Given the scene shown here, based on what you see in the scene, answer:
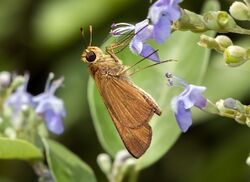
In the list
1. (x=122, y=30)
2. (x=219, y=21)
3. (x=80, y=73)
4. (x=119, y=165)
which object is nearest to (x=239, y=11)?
(x=219, y=21)

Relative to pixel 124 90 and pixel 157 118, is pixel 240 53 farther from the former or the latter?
pixel 157 118

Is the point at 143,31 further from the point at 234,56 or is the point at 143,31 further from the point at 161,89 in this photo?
the point at 161,89

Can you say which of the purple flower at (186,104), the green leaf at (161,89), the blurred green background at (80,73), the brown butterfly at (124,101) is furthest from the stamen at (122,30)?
the blurred green background at (80,73)

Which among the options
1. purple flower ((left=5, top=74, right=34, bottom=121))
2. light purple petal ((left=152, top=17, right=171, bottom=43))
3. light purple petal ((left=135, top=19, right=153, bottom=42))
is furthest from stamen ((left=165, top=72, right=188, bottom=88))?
purple flower ((left=5, top=74, right=34, bottom=121))

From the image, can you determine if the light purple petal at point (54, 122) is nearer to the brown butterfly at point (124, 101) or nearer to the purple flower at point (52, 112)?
the purple flower at point (52, 112)

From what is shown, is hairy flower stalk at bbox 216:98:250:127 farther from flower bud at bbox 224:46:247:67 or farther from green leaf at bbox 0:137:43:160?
green leaf at bbox 0:137:43:160

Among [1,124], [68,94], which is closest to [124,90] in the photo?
[1,124]

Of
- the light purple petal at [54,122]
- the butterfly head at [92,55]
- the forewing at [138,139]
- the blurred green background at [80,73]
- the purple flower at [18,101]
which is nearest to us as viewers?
the forewing at [138,139]
